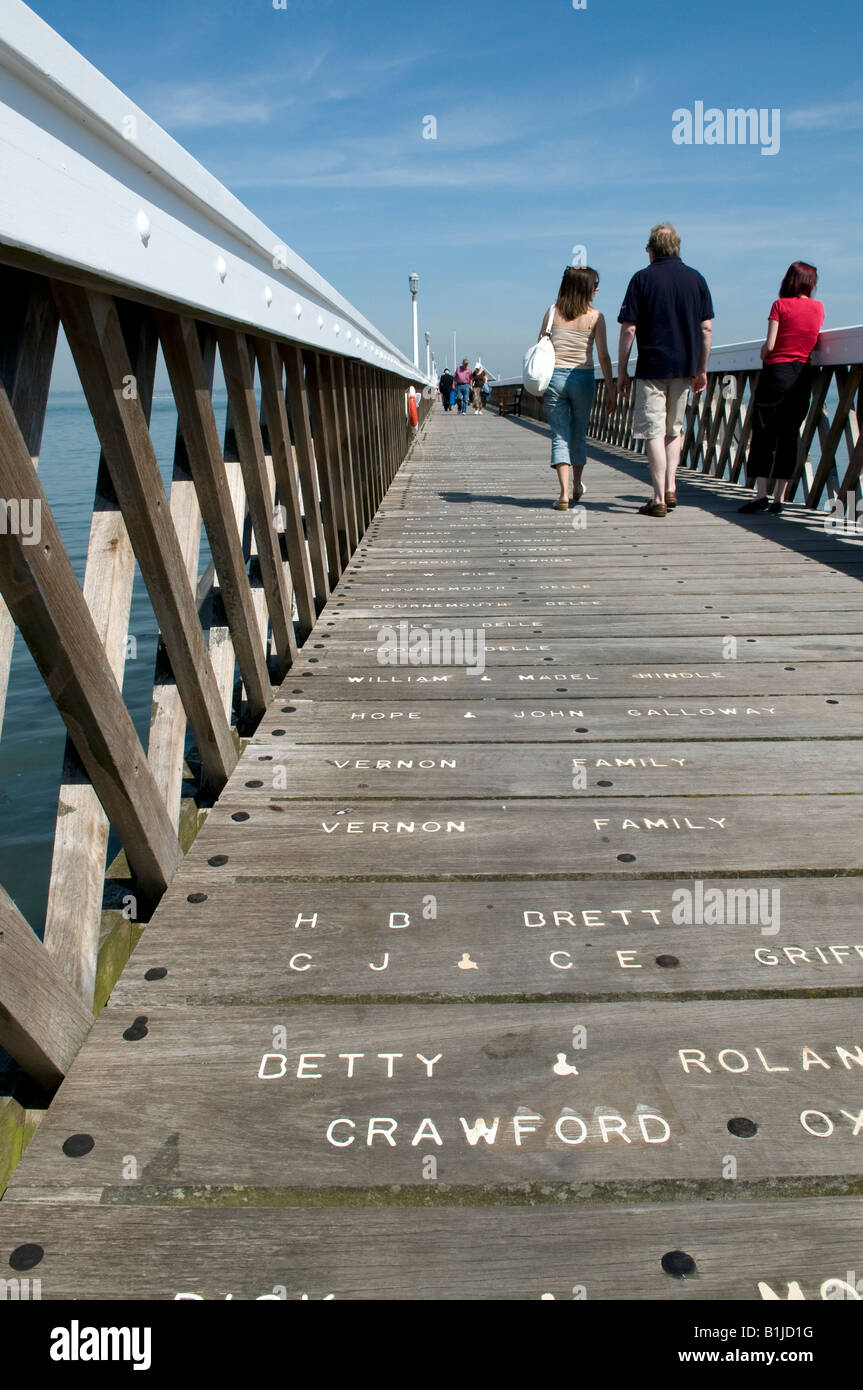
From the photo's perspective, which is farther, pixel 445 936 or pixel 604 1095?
pixel 445 936

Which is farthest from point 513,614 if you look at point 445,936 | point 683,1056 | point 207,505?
point 683,1056

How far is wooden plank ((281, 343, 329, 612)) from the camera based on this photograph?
145 inches

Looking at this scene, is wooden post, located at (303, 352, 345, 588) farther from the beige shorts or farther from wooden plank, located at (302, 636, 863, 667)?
the beige shorts

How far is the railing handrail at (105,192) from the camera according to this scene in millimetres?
1134

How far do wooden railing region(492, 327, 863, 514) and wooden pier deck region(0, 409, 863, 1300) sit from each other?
3.40m

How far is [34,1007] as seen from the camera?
4.48ft

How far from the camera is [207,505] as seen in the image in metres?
2.45

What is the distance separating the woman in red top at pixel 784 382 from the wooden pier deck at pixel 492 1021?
3.62 metres

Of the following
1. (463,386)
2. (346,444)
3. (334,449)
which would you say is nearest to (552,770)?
(334,449)

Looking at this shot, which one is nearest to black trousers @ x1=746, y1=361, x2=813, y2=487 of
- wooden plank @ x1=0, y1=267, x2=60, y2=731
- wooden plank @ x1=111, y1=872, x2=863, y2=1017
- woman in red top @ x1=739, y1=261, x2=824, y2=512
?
woman in red top @ x1=739, y1=261, x2=824, y2=512

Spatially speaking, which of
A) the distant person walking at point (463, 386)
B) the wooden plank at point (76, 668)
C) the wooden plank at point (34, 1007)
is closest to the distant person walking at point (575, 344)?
the wooden plank at point (76, 668)

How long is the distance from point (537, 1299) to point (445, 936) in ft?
2.43

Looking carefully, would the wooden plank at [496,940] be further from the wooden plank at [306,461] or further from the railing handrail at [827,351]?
the railing handrail at [827,351]

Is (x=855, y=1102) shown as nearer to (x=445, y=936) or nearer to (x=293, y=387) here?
(x=445, y=936)
